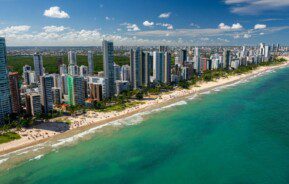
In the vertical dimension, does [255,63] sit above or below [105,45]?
below

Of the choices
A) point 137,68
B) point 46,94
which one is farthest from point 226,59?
point 46,94

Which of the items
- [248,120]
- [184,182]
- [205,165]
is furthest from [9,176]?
[248,120]

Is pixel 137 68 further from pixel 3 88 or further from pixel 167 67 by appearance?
pixel 3 88

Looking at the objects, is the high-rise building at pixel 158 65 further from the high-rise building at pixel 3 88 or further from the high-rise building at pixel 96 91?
the high-rise building at pixel 3 88

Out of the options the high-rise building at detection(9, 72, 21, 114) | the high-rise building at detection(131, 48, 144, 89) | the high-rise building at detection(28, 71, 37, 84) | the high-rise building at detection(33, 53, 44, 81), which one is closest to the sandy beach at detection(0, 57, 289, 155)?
the high-rise building at detection(9, 72, 21, 114)

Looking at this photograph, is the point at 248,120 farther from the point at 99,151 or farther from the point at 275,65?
the point at 275,65

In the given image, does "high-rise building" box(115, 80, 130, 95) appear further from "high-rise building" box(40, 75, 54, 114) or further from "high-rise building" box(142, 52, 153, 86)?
"high-rise building" box(40, 75, 54, 114)
